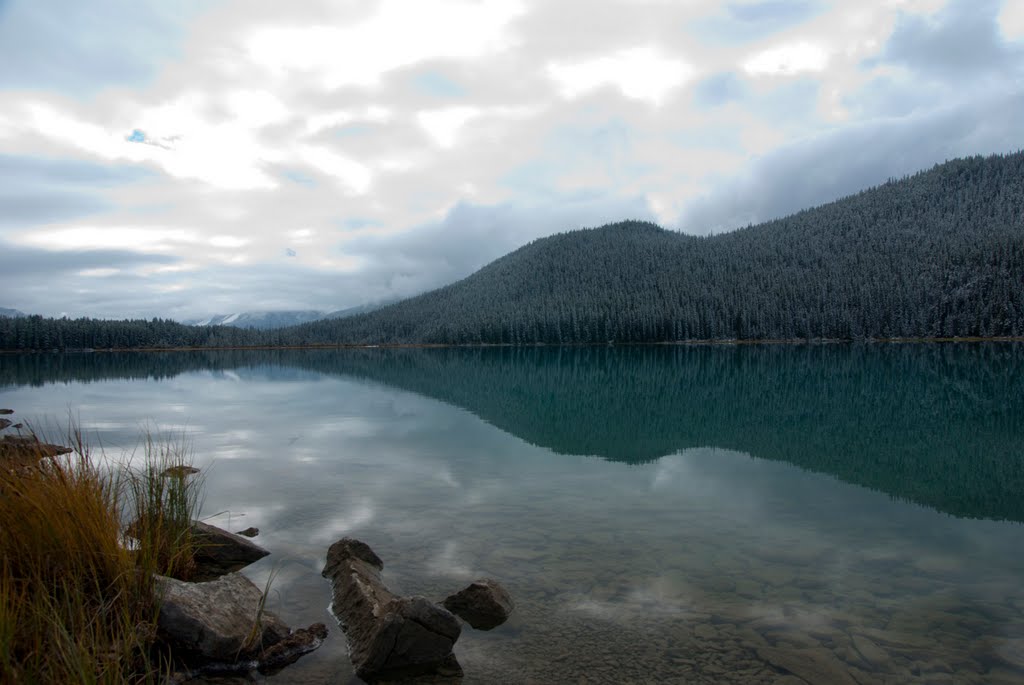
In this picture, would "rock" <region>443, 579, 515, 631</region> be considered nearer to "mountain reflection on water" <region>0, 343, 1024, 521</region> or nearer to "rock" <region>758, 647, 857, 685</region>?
"rock" <region>758, 647, 857, 685</region>

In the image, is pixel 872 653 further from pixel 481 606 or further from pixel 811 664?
pixel 481 606

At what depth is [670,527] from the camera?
49.8 ft

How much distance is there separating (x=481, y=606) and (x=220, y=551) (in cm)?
595

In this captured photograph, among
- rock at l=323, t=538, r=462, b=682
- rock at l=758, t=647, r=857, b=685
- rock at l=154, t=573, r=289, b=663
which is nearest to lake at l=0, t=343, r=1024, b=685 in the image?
rock at l=758, t=647, r=857, b=685

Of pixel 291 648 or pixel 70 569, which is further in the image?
pixel 291 648

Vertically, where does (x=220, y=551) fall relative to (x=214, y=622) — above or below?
below

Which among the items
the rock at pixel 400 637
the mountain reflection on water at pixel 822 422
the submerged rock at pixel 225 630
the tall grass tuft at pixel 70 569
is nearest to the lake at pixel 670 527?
the mountain reflection on water at pixel 822 422

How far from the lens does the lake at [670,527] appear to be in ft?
30.0

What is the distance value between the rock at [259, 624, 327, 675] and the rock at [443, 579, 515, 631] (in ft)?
6.89

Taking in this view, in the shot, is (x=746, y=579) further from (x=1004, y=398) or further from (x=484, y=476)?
(x=1004, y=398)

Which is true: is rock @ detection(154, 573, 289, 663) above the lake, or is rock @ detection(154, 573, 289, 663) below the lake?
above

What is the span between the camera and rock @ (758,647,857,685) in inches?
330

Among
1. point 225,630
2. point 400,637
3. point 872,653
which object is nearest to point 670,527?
point 872,653

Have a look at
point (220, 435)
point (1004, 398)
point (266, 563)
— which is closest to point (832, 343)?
point (1004, 398)
